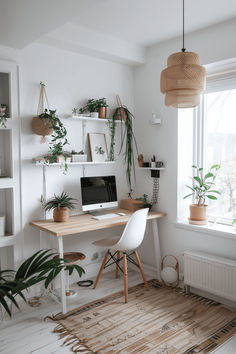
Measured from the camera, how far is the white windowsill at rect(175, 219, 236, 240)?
298 cm

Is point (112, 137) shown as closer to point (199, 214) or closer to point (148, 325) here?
point (199, 214)

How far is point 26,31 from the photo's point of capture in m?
2.46

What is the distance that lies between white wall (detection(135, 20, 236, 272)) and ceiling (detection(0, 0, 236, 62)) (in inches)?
5.5

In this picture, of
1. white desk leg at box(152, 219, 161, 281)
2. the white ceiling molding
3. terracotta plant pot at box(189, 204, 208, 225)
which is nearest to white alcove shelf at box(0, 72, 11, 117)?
the white ceiling molding

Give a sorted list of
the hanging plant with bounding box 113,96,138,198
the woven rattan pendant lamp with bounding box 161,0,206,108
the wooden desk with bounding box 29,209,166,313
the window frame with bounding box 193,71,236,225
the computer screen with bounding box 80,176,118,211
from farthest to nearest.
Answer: the hanging plant with bounding box 113,96,138,198 → the computer screen with bounding box 80,176,118,211 → the window frame with bounding box 193,71,236,225 → the wooden desk with bounding box 29,209,166,313 → the woven rattan pendant lamp with bounding box 161,0,206,108

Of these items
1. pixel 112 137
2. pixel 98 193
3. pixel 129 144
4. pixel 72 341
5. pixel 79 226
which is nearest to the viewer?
pixel 72 341

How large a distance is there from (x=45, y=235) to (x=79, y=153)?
3.00ft

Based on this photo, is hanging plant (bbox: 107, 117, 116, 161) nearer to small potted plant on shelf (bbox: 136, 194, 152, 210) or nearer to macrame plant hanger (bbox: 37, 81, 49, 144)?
small potted plant on shelf (bbox: 136, 194, 152, 210)

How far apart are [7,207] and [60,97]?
1.23 meters

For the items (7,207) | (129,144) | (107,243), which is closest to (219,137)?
(129,144)

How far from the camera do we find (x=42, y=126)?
118 inches

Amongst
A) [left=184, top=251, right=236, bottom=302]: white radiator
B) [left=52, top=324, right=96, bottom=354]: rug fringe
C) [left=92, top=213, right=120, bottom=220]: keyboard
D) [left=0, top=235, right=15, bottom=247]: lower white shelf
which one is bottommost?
[left=52, top=324, right=96, bottom=354]: rug fringe

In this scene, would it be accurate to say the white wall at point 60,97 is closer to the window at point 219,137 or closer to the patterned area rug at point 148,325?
the patterned area rug at point 148,325

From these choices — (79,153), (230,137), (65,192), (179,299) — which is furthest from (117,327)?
(230,137)
